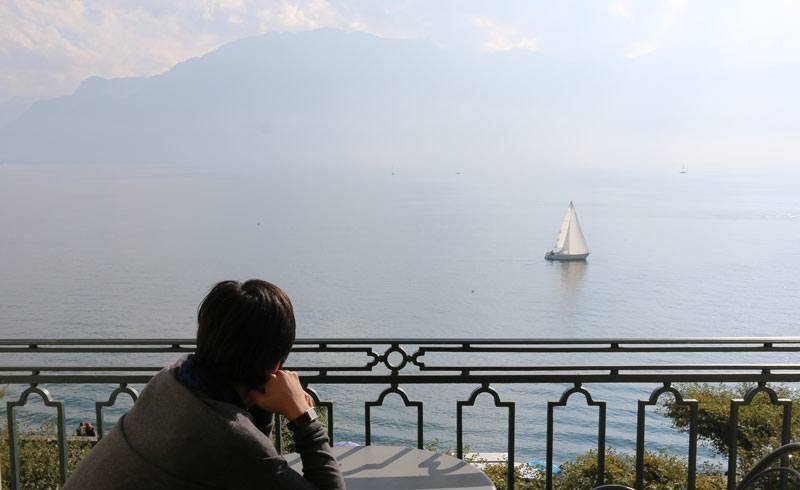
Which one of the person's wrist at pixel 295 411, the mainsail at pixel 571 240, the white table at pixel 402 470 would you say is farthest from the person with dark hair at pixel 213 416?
the mainsail at pixel 571 240

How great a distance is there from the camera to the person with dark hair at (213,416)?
1.66 m

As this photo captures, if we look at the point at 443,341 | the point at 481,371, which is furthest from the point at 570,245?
the point at 443,341

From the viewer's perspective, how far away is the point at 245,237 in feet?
329

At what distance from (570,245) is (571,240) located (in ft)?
2.21

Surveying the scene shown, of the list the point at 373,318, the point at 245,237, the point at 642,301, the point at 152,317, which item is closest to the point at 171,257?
the point at 245,237

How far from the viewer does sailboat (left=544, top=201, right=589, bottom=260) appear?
287ft

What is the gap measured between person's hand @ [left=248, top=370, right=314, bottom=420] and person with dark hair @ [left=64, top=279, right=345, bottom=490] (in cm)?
5

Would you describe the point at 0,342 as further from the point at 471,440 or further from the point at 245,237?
the point at 245,237

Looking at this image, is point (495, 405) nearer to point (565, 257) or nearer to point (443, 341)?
point (443, 341)

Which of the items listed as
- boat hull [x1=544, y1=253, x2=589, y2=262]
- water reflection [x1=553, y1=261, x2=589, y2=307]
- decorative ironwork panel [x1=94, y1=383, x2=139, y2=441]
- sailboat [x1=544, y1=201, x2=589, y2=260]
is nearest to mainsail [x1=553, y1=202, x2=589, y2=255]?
sailboat [x1=544, y1=201, x2=589, y2=260]

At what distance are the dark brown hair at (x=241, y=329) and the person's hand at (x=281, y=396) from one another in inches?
4.5

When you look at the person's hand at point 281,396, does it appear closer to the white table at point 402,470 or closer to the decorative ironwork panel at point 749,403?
the white table at point 402,470

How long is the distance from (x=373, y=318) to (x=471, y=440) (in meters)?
21.3

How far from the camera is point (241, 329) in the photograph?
67.6 inches
